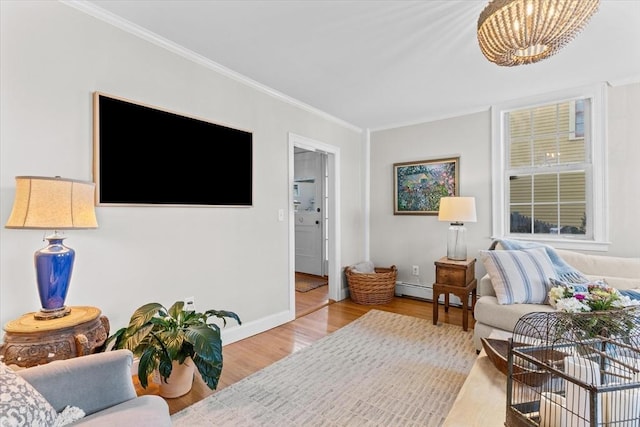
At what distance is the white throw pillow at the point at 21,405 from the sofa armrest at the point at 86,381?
8 centimetres

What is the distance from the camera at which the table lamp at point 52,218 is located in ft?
4.56

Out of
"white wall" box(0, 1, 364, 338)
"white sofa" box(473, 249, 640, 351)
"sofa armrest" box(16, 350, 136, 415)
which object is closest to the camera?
"sofa armrest" box(16, 350, 136, 415)

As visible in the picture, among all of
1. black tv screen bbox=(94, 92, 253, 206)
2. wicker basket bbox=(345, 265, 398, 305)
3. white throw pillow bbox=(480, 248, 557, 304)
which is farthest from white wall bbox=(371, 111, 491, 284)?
black tv screen bbox=(94, 92, 253, 206)

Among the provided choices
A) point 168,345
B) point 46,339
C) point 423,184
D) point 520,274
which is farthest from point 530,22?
point 423,184

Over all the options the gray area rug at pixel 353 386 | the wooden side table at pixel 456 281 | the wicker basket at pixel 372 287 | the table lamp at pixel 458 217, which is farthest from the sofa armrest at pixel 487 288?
the wicker basket at pixel 372 287

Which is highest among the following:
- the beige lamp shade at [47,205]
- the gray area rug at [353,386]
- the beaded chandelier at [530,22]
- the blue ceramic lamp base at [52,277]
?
the beaded chandelier at [530,22]

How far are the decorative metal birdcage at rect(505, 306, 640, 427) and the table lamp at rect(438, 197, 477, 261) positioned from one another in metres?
1.98

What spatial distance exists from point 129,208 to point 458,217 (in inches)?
118

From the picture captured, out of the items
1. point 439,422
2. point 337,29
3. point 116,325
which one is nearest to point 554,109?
point 337,29

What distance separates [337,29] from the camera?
6.75ft

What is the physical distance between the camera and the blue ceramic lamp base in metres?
1.48

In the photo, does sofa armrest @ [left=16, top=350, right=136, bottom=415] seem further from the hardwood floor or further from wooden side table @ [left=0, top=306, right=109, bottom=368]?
the hardwood floor

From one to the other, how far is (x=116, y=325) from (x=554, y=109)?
4.45 m

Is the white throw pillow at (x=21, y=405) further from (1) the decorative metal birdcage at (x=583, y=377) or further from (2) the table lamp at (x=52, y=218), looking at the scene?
(1) the decorative metal birdcage at (x=583, y=377)
